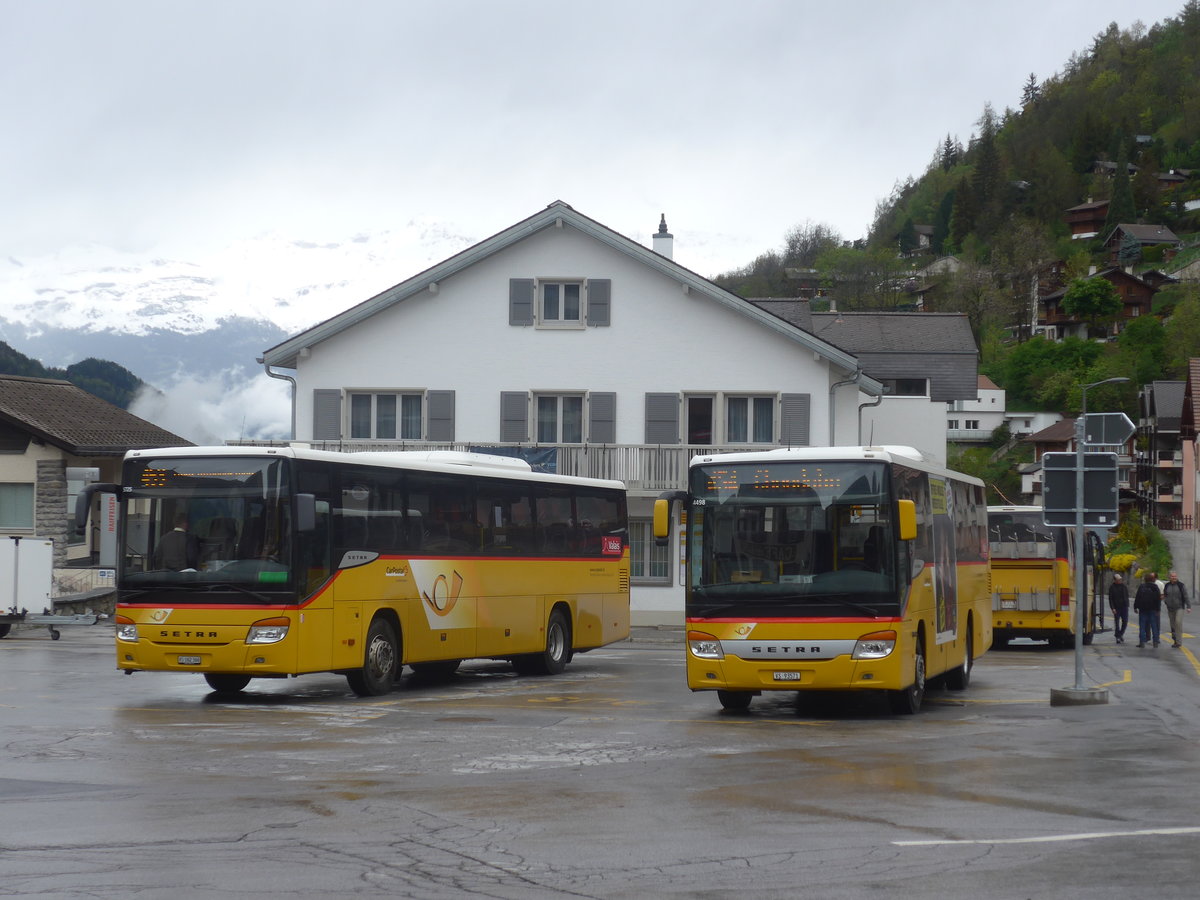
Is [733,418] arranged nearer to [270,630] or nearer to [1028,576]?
[1028,576]

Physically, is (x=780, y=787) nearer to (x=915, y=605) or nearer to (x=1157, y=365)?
(x=915, y=605)

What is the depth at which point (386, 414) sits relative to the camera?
40688 millimetres

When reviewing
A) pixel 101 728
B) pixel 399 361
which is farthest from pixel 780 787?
pixel 399 361

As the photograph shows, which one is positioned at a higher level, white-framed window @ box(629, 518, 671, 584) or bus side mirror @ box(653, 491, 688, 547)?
bus side mirror @ box(653, 491, 688, 547)

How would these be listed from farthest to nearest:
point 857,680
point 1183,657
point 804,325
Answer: point 804,325
point 1183,657
point 857,680

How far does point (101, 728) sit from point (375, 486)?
5.55 m

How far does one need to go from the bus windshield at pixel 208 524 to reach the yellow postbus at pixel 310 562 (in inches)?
0.6

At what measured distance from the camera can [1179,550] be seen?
91.3 m

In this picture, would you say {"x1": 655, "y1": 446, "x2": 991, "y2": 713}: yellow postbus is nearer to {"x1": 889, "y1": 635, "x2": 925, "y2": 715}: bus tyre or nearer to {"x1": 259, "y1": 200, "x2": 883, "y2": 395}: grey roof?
{"x1": 889, "y1": 635, "x2": 925, "y2": 715}: bus tyre

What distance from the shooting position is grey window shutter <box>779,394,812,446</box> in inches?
1571

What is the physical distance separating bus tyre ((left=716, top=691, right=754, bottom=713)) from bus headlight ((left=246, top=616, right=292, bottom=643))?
496cm

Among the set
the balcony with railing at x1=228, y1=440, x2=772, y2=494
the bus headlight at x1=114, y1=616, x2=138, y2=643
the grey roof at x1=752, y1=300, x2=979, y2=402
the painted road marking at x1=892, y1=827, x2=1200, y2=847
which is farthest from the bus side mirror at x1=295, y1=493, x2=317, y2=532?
the grey roof at x1=752, y1=300, x2=979, y2=402

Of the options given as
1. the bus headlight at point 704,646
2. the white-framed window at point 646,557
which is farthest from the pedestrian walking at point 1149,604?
the bus headlight at point 704,646

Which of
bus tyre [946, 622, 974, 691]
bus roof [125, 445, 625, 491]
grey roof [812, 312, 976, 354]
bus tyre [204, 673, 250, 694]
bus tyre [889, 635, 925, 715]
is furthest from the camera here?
grey roof [812, 312, 976, 354]
